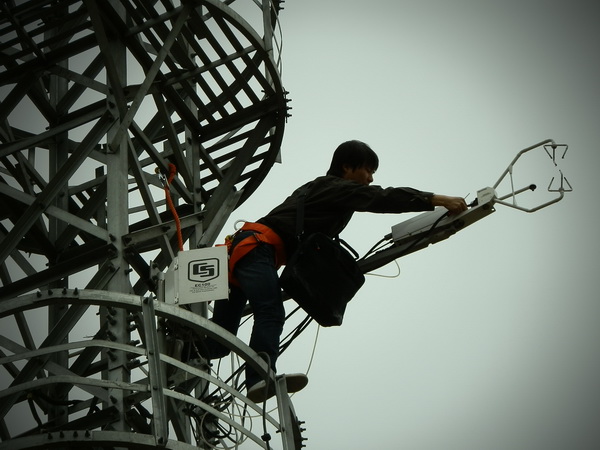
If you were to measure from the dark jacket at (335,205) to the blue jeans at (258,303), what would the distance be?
0.23 m

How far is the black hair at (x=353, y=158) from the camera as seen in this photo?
8.88m

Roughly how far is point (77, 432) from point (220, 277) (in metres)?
1.63

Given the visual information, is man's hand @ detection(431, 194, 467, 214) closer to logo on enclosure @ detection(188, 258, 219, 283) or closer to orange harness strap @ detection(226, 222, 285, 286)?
orange harness strap @ detection(226, 222, 285, 286)

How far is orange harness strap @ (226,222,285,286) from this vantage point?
321 inches

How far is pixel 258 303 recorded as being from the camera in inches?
309

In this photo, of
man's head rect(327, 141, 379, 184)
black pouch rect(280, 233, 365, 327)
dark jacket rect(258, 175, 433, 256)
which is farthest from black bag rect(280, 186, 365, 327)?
man's head rect(327, 141, 379, 184)

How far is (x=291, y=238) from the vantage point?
8.34 meters

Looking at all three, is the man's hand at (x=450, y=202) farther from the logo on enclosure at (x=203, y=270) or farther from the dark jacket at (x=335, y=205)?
the logo on enclosure at (x=203, y=270)

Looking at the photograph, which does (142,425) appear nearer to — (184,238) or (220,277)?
(220,277)

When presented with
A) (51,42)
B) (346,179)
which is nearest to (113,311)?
(346,179)

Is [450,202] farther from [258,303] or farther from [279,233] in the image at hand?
[258,303]

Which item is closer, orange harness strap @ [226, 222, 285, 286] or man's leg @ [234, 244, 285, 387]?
man's leg @ [234, 244, 285, 387]

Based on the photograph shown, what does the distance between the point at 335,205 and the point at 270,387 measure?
65.5 inches

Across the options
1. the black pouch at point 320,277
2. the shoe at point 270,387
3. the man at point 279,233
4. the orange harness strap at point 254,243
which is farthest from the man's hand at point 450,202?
the shoe at point 270,387
